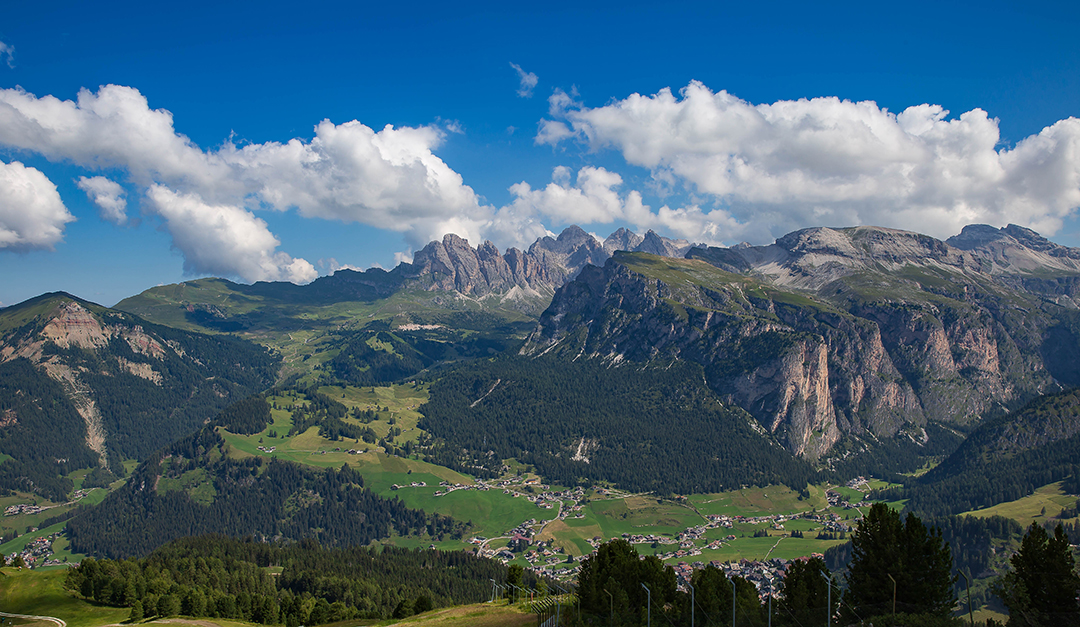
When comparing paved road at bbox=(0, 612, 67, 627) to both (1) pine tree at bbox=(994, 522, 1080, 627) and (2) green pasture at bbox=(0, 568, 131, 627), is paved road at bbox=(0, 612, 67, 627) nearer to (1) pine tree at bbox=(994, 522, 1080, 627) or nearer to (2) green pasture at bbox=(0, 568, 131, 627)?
(2) green pasture at bbox=(0, 568, 131, 627)

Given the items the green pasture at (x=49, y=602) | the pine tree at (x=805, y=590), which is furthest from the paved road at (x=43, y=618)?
the pine tree at (x=805, y=590)

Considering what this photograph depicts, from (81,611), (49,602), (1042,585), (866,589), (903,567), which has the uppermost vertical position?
(1042,585)

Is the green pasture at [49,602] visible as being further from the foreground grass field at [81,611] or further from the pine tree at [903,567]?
the pine tree at [903,567]

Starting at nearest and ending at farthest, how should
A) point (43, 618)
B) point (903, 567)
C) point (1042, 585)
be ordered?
point (1042, 585) < point (903, 567) < point (43, 618)

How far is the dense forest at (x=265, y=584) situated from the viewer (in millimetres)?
125562

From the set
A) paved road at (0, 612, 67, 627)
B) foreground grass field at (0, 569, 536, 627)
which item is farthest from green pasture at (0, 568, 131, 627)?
paved road at (0, 612, 67, 627)

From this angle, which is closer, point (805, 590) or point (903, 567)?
point (903, 567)

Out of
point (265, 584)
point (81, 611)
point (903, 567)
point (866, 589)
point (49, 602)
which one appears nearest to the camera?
point (903, 567)

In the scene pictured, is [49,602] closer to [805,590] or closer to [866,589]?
[805,590]

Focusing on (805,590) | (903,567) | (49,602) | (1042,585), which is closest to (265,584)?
(49,602)

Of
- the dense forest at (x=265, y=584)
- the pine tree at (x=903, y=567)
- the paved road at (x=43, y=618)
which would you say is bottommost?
the dense forest at (x=265, y=584)

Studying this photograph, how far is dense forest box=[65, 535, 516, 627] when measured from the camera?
4943 inches

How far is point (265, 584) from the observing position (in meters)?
166

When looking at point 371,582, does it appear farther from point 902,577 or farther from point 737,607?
point 902,577
